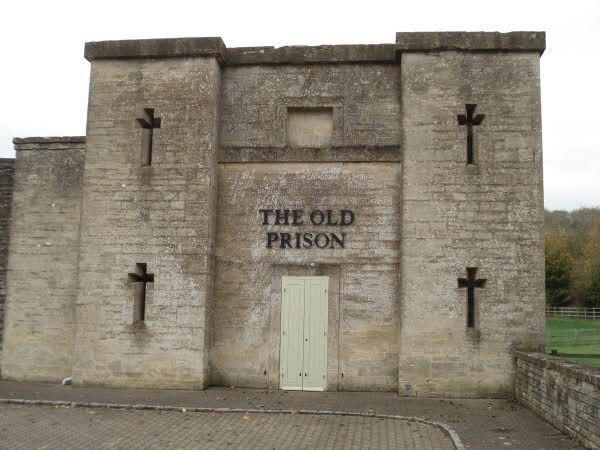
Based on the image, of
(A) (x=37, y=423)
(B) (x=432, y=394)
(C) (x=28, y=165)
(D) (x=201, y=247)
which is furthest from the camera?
(C) (x=28, y=165)

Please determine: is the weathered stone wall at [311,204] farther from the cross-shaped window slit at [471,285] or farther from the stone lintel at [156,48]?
the cross-shaped window slit at [471,285]

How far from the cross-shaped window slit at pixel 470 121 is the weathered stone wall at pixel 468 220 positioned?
12 cm

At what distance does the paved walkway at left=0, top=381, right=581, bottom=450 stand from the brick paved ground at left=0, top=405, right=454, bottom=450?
0.05 metres

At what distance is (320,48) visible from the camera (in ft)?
38.7

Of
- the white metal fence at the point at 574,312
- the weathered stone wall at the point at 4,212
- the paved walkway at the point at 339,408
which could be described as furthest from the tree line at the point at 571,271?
the weathered stone wall at the point at 4,212

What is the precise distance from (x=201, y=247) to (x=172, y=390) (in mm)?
2587

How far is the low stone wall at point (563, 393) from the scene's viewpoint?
7.12 meters

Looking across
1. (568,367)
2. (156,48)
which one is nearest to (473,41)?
(156,48)

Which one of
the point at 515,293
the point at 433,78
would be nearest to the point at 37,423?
the point at 515,293

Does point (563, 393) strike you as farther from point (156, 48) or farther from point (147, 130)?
point (156, 48)

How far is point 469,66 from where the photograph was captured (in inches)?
442

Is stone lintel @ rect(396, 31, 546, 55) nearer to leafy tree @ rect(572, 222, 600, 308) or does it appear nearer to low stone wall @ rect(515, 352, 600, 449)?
low stone wall @ rect(515, 352, 600, 449)

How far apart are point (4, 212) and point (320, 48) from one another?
23.5 feet

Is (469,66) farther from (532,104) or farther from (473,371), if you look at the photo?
(473,371)
